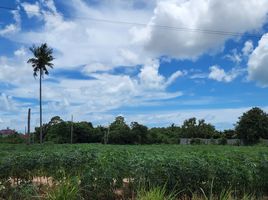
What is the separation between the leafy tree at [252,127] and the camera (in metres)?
86.2

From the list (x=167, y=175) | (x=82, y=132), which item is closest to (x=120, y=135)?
(x=82, y=132)

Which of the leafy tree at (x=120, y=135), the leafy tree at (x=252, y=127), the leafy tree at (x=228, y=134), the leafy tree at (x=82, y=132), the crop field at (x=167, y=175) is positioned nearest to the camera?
the crop field at (x=167, y=175)

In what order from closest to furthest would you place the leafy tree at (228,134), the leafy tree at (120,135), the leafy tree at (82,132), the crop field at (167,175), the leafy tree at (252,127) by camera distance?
the crop field at (167,175) → the leafy tree at (252,127) → the leafy tree at (82,132) → the leafy tree at (120,135) → the leafy tree at (228,134)

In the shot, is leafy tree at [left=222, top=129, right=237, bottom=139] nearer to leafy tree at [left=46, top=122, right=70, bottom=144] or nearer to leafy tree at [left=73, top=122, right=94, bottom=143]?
leafy tree at [left=73, top=122, right=94, bottom=143]

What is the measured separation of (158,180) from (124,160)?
1272mm

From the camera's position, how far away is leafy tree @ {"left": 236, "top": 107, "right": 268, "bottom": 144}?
8625 centimetres

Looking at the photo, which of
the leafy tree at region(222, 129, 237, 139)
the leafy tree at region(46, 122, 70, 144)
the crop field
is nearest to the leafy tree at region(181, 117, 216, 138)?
the leafy tree at region(222, 129, 237, 139)

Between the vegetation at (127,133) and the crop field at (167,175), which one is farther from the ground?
the vegetation at (127,133)

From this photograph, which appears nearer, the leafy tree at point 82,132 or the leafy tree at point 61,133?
the leafy tree at point 61,133

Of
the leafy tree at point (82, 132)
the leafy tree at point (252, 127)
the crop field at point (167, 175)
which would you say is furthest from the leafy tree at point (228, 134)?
the crop field at point (167, 175)

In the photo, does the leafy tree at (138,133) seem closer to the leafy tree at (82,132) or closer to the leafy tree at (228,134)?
the leafy tree at (82,132)

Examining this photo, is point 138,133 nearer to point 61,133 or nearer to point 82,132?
point 82,132

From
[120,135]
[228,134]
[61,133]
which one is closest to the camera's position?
[61,133]

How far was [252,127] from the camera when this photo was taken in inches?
3410
